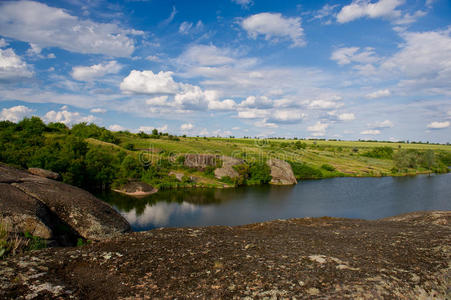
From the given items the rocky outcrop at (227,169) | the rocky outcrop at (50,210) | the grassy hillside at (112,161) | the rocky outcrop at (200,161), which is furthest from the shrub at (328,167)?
the rocky outcrop at (50,210)

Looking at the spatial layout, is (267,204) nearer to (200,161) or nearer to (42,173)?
(200,161)

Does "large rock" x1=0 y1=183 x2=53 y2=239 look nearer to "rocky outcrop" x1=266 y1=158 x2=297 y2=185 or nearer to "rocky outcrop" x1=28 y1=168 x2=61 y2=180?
"rocky outcrop" x1=28 y1=168 x2=61 y2=180

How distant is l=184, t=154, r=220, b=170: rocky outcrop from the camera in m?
68.9

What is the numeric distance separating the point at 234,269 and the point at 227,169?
62.5 metres

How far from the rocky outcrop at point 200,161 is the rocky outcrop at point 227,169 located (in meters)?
2.16

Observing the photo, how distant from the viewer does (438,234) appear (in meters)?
8.92

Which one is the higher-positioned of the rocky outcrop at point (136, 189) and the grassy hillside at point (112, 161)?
the grassy hillside at point (112, 161)

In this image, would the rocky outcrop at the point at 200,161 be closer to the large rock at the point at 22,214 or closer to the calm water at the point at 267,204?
the calm water at the point at 267,204

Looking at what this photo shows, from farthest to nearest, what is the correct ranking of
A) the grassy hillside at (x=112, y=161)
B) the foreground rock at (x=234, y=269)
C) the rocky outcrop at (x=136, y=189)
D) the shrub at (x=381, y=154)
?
1. the shrub at (x=381, y=154)
2. the rocky outcrop at (x=136, y=189)
3. the grassy hillside at (x=112, y=161)
4. the foreground rock at (x=234, y=269)

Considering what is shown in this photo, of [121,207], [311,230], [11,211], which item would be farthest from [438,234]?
[121,207]

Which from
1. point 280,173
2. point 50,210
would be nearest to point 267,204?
point 280,173

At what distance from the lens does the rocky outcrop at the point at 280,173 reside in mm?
72562

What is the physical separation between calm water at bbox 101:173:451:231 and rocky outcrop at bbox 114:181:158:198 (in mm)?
2085

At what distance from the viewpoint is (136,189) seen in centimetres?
5328
